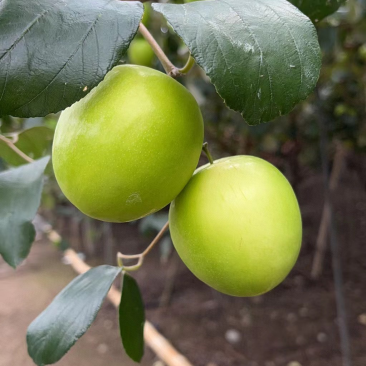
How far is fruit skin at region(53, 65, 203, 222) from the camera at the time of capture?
1.16 feet

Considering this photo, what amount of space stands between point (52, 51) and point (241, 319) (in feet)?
6.41

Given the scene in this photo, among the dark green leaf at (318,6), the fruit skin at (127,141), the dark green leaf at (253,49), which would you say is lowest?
the fruit skin at (127,141)

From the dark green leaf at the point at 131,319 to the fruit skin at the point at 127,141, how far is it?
9.6 inches

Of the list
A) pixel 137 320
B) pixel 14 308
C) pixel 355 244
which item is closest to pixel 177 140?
pixel 137 320

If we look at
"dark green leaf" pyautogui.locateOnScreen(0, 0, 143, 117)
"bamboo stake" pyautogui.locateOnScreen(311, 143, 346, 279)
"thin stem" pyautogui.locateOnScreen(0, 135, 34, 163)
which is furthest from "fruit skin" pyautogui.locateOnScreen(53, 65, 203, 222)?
"bamboo stake" pyautogui.locateOnScreen(311, 143, 346, 279)

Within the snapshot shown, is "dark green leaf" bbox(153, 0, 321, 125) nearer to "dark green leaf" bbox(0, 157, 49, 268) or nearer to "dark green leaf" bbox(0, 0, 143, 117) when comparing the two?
"dark green leaf" bbox(0, 0, 143, 117)

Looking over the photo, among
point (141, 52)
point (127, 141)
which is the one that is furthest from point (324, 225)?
point (127, 141)

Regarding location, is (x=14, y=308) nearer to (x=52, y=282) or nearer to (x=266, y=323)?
(x=52, y=282)

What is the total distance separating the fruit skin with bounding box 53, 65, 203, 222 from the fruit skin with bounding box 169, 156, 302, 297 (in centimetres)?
5

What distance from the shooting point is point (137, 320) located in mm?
605

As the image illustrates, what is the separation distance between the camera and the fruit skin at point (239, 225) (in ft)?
1.35

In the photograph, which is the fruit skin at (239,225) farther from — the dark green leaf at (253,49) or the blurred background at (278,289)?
the blurred background at (278,289)

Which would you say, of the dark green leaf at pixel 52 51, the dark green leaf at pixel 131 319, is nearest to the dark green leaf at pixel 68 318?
the dark green leaf at pixel 131 319

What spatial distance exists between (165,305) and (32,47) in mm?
2146
